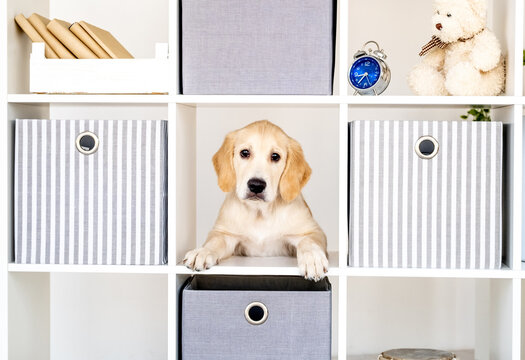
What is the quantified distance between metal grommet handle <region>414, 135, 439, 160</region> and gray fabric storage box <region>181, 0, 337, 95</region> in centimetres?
24

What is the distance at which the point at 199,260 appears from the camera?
1666mm

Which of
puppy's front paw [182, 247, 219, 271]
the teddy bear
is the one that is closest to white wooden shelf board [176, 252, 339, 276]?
puppy's front paw [182, 247, 219, 271]

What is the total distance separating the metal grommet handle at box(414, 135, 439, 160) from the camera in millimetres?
1655

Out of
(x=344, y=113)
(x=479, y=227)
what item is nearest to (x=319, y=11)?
(x=344, y=113)

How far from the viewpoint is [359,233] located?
1.68m

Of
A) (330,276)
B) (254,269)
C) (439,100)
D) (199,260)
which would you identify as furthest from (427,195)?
(330,276)

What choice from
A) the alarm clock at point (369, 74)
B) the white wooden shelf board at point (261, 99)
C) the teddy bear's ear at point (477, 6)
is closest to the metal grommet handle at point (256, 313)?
the white wooden shelf board at point (261, 99)

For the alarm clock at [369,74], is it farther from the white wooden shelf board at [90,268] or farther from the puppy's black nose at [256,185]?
the white wooden shelf board at [90,268]

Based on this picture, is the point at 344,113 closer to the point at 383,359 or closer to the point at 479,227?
the point at 479,227

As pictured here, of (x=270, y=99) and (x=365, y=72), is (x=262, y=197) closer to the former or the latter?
(x=270, y=99)

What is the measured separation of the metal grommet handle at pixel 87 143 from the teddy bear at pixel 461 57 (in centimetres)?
81

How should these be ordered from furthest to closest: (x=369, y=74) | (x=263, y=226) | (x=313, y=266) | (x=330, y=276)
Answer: (x=330, y=276)
(x=263, y=226)
(x=369, y=74)
(x=313, y=266)

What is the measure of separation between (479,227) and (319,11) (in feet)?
2.07

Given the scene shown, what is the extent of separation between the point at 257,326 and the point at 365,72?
26.6 inches
